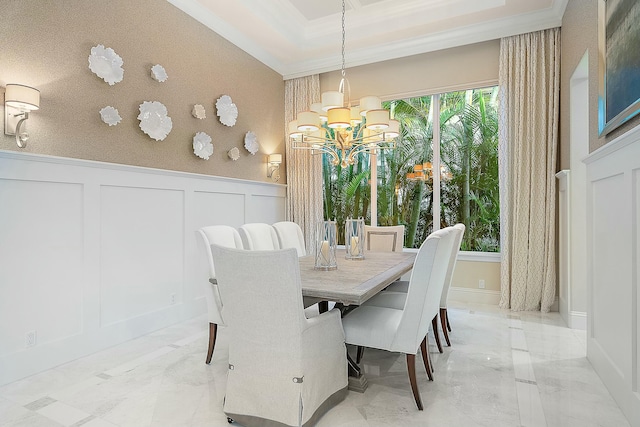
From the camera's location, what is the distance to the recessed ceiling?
3.66 m

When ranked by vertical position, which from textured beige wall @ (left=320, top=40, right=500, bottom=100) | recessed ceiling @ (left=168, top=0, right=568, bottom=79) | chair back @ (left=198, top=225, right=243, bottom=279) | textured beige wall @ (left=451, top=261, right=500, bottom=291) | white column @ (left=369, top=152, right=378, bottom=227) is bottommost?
textured beige wall @ (left=451, top=261, right=500, bottom=291)

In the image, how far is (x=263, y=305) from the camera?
162 cm

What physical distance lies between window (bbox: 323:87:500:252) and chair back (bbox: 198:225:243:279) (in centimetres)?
254

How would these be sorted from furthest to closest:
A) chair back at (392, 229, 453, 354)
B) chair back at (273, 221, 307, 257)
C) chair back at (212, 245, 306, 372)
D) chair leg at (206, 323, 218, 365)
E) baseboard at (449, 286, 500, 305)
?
baseboard at (449, 286, 500, 305), chair back at (273, 221, 307, 257), chair leg at (206, 323, 218, 365), chair back at (392, 229, 453, 354), chair back at (212, 245, 306, 372)

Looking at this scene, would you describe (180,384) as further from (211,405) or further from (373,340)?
(373,340)

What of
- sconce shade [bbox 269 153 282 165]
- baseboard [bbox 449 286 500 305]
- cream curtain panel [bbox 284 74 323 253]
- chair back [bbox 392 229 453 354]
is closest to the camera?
chair back [bbox 392 229 453 354]

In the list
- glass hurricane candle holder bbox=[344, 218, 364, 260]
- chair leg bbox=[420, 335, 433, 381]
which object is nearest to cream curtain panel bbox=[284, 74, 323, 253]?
glass hurricane candle holder bbox=[344, 218, 364, 260]

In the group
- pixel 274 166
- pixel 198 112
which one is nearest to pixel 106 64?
pixel 198 112

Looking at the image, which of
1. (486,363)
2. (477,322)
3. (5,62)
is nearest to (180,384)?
(486,363)

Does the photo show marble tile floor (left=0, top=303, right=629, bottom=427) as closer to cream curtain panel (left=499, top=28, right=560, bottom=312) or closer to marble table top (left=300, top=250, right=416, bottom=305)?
marble table top (left=300, top=250, right=416, bottom=305)

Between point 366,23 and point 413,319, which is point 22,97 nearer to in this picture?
point 413,319

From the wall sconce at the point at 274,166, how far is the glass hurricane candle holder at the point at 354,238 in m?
2.14

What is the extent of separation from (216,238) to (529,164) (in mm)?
3236

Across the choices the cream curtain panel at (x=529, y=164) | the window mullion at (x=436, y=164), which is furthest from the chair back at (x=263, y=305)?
the window mullion at (x=436, y=164)
